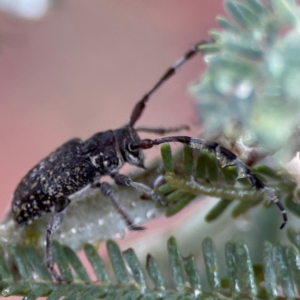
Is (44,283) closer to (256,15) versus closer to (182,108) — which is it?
(256,15)

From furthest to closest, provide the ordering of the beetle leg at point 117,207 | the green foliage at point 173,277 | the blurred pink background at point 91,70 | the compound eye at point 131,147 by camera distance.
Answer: the blurred pink background at point 91,70, the compound eye at point 131,147, the beetle leg at point 117,207, the green foliage at point 173,277

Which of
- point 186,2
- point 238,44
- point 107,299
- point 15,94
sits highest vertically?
point 186,2

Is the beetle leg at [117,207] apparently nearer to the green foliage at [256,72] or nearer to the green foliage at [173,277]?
the green foliage at [173,277]

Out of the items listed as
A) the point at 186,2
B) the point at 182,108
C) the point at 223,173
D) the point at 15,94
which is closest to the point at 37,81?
the point at 15,94

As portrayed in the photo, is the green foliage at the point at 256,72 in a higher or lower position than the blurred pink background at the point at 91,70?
lower

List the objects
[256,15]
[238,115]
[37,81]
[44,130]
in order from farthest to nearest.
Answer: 1. [37,81]
2. [44,130]
3. [238,115]
4. [256,15]

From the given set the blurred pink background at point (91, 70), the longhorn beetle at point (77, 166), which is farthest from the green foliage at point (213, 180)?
the blurred pink background at point (91, 70)

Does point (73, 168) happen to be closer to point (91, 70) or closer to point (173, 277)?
point (173, 277)
